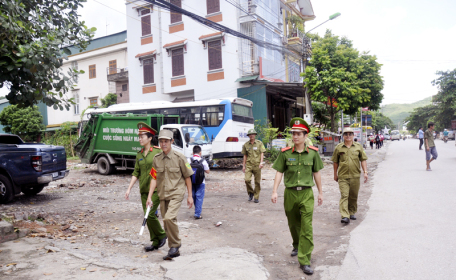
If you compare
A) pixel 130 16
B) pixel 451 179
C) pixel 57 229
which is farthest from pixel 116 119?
pixel 130 16

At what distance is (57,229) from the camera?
22.0ft

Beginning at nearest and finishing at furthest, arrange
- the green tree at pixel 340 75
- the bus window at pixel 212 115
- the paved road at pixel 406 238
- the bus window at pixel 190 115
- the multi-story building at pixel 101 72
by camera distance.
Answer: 1. the paved road at pixel 406 238
2. the bus window at pixel 212 115
3. the bus window at pixel 190 115
4. the green tree at pixel 340 75
5. the multi-story building at pixel 101 72

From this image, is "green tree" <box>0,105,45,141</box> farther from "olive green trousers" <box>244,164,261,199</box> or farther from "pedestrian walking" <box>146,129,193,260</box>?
"pedestrian walking" <box>146,129,193,260</box>

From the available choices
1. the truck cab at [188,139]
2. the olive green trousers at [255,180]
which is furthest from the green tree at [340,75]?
the olive green trousers at [255,180]

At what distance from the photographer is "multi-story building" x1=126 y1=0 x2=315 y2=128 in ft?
73.7

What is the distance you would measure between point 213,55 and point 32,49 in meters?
18.1

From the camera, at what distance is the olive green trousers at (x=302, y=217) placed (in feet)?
14.3

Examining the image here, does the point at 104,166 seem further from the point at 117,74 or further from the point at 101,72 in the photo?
the point at 101,72

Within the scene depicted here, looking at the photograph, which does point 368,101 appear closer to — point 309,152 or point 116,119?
point 116,119

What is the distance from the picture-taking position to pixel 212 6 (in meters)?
23.1

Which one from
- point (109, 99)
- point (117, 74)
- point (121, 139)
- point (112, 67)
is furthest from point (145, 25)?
point (121, 139)

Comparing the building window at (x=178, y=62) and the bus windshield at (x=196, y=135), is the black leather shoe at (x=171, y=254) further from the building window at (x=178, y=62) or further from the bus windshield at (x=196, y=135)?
the building window at (x=178, y=62)

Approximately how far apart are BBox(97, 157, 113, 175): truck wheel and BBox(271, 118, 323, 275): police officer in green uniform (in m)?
12.1

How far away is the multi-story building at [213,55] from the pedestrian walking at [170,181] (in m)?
17.2
